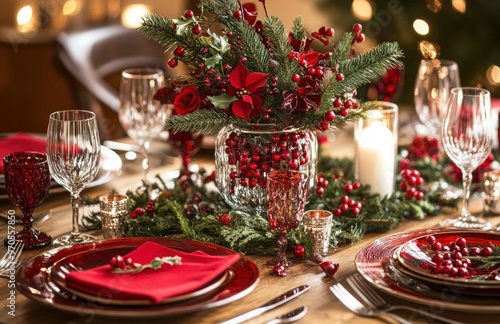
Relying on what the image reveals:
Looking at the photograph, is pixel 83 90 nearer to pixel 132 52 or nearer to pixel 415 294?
pixel 132 52

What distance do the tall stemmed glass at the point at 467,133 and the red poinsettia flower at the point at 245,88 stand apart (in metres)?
0.38

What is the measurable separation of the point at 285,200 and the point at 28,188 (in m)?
0.44

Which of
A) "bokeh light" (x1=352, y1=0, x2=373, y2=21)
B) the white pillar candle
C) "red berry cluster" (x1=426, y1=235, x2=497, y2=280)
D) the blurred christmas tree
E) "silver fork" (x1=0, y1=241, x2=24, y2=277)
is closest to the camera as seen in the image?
"red berry cluster" (x1=426, y1=235, x2=497, y2=280)

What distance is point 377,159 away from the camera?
5.41 ft

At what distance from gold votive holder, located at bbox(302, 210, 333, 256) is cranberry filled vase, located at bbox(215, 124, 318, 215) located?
11 cm

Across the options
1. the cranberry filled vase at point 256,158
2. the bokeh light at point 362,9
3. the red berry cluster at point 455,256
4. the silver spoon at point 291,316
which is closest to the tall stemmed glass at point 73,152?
the cranberry filled vase at point 256,158

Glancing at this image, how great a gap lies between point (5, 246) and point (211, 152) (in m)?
0.68

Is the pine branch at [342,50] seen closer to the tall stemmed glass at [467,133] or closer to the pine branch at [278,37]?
the pine branch at [278,37]

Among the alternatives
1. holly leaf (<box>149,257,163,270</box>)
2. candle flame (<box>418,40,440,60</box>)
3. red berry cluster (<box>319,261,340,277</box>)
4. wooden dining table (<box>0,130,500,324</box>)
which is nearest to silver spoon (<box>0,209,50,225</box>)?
wooden dining table (<box>0,130,500,324</box>)

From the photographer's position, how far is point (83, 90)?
250 centimetres

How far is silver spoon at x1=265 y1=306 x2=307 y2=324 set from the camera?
3.63 feet

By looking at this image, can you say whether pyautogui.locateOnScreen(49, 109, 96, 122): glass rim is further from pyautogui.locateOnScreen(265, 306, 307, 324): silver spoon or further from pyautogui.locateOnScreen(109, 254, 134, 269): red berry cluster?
pyautogui.locateOnScreen(265, 306, 307, 324): silver spoon

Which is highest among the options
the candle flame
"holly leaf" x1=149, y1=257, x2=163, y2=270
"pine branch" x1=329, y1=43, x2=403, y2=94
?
the candle flame

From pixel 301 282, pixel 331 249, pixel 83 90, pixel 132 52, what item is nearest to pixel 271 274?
pixel 301 282
